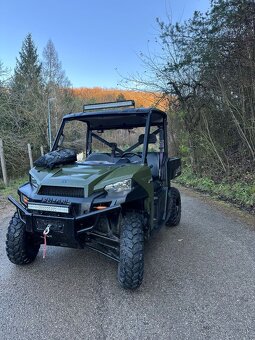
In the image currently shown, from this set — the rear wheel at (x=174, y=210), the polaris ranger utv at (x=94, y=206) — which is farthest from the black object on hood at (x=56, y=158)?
the rear wheel at (x=174, y=210)

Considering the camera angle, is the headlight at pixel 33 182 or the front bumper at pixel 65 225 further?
the headlight at pixel 33 182

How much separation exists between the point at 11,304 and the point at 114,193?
1376 mm

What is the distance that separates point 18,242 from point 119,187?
51.7 inches

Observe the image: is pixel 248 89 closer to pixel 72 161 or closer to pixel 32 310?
pixel 72 161

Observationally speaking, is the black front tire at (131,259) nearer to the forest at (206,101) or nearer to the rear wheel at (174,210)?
the rear wheel at (174,210)

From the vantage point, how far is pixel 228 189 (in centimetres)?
809

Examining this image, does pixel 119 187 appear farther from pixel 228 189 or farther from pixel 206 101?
pixel 206 101

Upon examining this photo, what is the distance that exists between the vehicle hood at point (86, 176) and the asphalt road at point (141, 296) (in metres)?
1.01

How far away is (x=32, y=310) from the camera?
2.65 m

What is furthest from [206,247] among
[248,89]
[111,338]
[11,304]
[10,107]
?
[10,107]

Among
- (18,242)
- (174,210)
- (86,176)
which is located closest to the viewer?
(86,176)

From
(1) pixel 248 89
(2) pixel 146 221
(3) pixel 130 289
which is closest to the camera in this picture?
(3) pixel 130 289

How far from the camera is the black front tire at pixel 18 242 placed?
3291 millimetres

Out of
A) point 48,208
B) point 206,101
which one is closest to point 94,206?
point 48,208
